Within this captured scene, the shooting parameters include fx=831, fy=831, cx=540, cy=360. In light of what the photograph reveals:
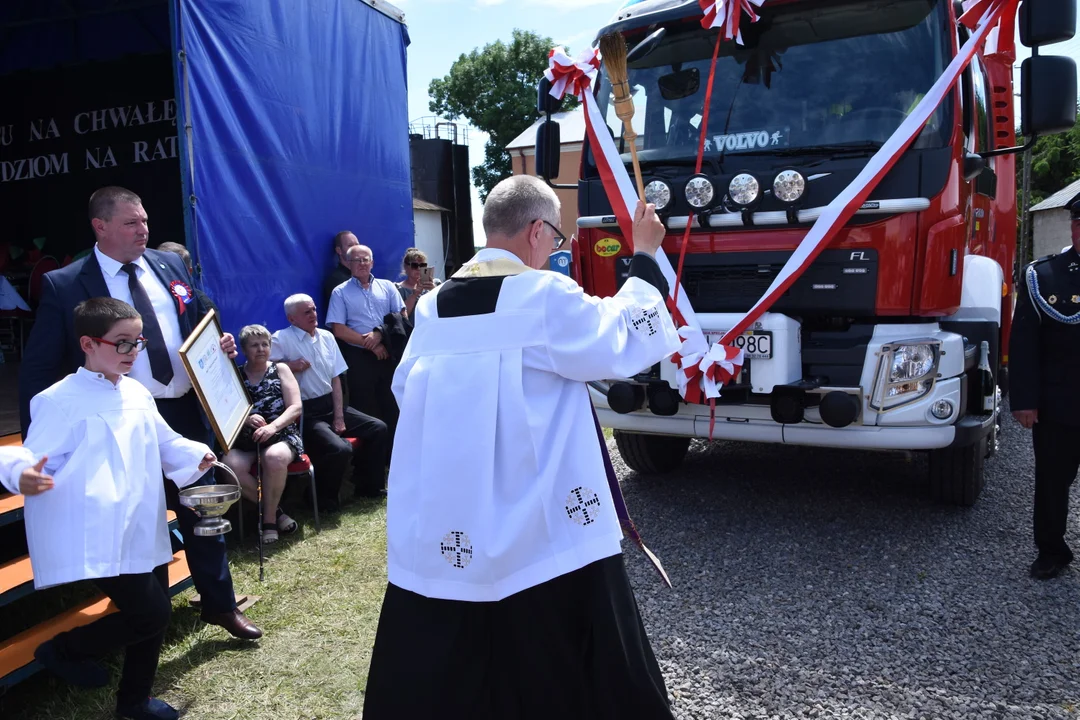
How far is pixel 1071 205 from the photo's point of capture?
3.85 meters

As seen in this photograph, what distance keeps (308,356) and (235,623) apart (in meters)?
2.57

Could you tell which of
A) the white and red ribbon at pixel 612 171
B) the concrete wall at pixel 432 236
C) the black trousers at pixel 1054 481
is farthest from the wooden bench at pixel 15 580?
the concrete wall at pixel 432 236

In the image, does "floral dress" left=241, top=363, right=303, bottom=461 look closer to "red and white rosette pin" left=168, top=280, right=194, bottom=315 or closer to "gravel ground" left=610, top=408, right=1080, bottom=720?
"red and white rosette pin" left=168, top=280, right=194, bottom=315

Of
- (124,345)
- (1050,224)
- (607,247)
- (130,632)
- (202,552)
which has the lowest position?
(130,632)

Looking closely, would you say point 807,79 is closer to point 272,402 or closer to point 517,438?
point 517,438

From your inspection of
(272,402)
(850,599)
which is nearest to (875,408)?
(850,599)

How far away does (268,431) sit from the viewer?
517cm

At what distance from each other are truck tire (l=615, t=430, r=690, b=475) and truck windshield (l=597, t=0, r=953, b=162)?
1.94m

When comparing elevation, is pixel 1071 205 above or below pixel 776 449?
above

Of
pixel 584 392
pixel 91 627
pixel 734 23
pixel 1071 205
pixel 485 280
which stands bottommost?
pixel 91 627

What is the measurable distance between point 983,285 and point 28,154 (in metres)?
10.3

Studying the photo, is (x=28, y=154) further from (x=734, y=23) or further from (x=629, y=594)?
(x=629, y=594)

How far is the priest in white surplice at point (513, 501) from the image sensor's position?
217 centimetres

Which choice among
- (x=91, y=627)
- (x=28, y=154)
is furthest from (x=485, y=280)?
(x=28, y=154)
